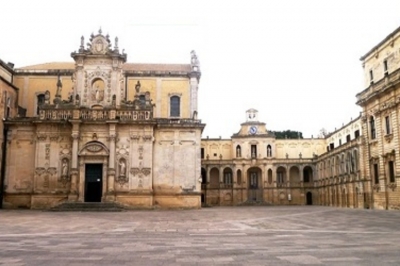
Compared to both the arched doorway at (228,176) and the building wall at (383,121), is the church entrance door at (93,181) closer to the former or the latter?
the building wall at (383,121)

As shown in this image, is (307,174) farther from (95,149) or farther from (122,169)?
(95,149)

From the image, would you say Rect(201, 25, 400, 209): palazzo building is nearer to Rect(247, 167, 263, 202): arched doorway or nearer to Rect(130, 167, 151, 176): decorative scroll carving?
Rect(247, 167, 263, 202): arched doorway

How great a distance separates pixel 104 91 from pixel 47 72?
8.71 meters

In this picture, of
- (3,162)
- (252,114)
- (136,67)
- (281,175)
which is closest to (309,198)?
(281,175)

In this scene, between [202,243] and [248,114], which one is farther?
[248,114]

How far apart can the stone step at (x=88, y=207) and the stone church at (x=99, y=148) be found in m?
1.78

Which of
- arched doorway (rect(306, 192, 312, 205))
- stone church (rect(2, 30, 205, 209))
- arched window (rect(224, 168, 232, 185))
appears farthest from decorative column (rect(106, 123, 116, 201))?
arched doorway (rect(306, 192, 312, 205))

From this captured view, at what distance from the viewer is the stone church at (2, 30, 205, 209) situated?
1575 inches

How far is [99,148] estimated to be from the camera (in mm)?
40594

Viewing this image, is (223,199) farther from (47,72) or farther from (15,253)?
(15,253)

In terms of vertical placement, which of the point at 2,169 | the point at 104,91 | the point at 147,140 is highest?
the point at 104,91

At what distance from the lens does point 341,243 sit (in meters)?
12.2

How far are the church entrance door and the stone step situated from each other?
3211 millimetres

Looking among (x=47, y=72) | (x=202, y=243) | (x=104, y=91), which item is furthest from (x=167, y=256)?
(x=47, y=72)
